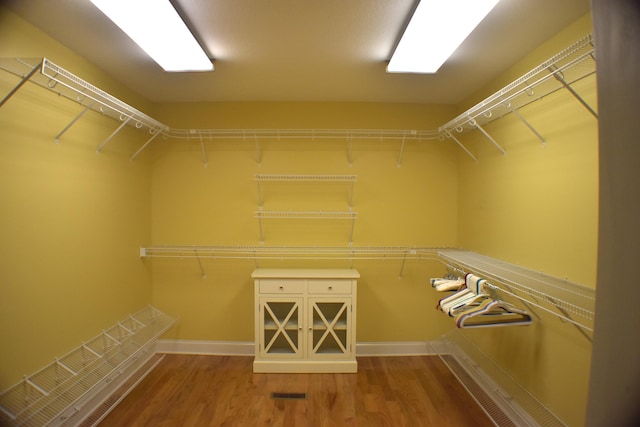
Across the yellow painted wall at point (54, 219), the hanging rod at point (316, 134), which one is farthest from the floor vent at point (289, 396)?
the hanging rod at point (316, 134)

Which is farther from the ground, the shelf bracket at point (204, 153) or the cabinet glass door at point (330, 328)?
the shelf bracket at point (204, 153)

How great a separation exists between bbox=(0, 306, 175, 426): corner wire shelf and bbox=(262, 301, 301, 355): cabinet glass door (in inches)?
35.3

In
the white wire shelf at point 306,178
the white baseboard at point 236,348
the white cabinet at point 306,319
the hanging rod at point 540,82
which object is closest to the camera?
the hanging rod at point 540,82

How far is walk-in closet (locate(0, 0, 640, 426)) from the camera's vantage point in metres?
1.35

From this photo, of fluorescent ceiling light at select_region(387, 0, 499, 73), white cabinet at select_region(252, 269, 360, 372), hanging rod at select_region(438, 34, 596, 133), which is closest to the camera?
hanging rod at select_region(438, 34, 596, 133)

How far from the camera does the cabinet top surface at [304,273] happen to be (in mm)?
2402

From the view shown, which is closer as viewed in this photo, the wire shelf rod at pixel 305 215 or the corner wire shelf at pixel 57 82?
the corner wire shelf at pixel 57 82

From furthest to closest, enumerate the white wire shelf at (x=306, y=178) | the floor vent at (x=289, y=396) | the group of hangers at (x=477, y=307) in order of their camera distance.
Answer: the white wire shelf at (x=306, y=178) → the floor vent at (x=289, y=396) → the group of hangers at (x=477, y=307)

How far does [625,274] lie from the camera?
32cm

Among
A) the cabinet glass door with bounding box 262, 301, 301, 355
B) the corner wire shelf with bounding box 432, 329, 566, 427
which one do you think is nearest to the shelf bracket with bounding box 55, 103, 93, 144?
the cabinet glass door with bounding box 262, 301, 301, 355

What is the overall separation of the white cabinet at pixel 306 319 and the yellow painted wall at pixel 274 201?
283 millimetres

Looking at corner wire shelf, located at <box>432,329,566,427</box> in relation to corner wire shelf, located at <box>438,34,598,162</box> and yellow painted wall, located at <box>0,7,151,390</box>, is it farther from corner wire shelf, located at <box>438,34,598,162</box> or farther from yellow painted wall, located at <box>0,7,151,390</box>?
yellow painted wall, located at <box>0,7,151,390</box>

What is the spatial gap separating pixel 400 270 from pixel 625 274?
2.48 meters

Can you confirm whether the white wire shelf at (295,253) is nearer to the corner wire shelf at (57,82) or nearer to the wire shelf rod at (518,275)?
the wire shelf rod at (518,275)
